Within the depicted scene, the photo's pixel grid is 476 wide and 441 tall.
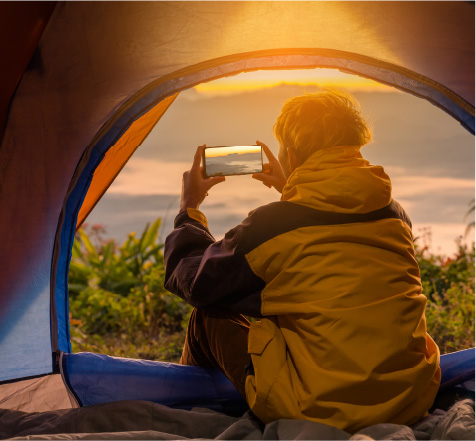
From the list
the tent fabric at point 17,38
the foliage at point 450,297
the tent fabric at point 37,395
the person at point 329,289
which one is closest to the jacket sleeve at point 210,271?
the person at point 329,289

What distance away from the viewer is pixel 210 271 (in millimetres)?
1621

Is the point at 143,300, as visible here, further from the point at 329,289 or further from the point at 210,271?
the point at 329,289

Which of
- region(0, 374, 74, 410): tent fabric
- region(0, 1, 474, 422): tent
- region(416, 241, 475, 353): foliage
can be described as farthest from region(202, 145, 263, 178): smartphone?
region(416, 241, 475, 353): foliage

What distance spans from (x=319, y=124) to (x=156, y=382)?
96cm

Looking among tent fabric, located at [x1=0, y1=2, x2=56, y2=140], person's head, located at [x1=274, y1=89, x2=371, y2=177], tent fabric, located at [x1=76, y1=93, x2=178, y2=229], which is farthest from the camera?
tent fabric, located at [x1=76, y1=93, x2=178, y2=229]

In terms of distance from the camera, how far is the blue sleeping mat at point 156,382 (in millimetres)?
1980

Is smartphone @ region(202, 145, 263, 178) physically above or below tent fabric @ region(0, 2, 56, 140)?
below

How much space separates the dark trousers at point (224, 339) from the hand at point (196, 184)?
0.33m

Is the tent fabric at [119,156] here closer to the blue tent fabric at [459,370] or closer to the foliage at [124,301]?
the foliage at [124,301]

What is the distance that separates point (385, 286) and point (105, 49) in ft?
3.48

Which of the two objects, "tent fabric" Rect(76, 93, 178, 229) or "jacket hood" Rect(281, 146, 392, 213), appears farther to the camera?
"tent fabric" Rect(76, 93, 178, 229)

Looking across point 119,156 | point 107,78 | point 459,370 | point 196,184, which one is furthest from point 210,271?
point 119,156

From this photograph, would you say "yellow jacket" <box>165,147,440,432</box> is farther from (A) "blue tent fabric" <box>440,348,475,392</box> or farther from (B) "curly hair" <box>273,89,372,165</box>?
(A) "blue tent fabric" <box>440,348,475,392</box>

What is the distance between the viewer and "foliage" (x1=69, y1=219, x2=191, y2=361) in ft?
10.6
